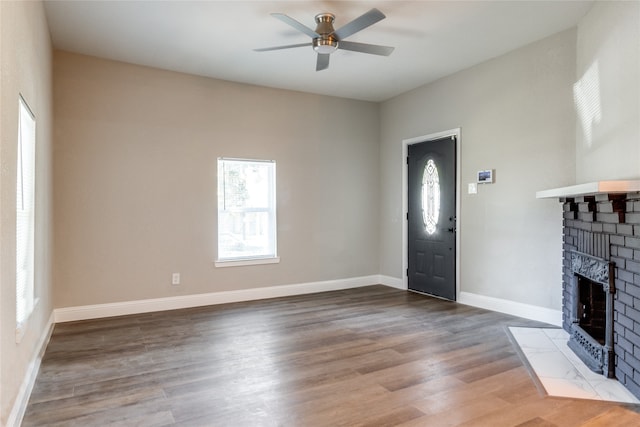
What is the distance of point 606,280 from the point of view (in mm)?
2805

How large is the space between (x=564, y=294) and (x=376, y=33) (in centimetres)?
302

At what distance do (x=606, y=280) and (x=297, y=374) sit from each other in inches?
89.6

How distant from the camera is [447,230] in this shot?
5094 mm

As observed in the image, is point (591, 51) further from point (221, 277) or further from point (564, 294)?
point (221, 277)

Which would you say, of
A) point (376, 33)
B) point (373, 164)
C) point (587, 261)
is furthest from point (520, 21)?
point (373, 164)

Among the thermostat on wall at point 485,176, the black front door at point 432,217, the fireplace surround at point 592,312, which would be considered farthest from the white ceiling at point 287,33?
the fireplace surround at point 592,312

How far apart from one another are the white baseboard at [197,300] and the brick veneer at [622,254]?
133 inches

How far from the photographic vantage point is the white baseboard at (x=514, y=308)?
13.0 ft

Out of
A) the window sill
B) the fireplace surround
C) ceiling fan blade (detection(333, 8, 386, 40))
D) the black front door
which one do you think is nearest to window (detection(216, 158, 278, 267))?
the window sill

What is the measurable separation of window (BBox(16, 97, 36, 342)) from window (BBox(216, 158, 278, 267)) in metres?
2.31

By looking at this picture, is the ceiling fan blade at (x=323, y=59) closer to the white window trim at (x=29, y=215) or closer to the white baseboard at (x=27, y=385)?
the white window trim at (x=29, y=215)

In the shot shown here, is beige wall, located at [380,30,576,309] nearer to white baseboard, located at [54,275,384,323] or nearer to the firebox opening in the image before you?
the firebox opening

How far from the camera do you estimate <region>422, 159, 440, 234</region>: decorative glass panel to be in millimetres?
5246

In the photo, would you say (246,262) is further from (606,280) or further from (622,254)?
(622,254)
